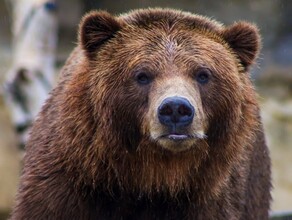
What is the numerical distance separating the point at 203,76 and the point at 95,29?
2.50 feet

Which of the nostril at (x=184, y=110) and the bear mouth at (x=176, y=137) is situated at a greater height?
the nostril at (x=184, y=110)

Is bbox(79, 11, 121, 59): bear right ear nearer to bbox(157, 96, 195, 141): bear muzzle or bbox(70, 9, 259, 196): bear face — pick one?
bbox(70, 9, 259, 196): bear face

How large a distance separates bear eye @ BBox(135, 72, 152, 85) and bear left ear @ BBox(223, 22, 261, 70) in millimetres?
687

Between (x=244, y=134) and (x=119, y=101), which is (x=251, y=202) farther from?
(x=119, y=101)

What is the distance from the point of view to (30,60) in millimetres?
11641

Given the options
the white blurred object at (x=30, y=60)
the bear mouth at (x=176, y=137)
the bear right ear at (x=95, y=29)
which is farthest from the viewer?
the white blurred object at (x=30, y=60)

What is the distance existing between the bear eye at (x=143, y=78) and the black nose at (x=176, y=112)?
0.38 meters

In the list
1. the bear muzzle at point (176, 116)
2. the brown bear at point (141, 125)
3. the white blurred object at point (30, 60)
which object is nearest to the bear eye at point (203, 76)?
the brown bear at point (141, 125)

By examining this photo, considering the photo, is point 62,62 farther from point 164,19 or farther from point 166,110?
point 166,110

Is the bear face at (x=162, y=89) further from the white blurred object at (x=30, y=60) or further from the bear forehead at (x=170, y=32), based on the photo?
the white blurred object at (x=30, y=60)

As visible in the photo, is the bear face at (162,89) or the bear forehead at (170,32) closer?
the bear face at (162,89)

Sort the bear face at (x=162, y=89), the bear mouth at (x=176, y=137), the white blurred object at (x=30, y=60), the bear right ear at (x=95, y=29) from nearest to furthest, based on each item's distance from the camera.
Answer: the bear mouth at (x=176, y=137)
the bear face at (x=162, y=89)
the bear right ear at (x=95, y=29)
the white blurred object at (x=30, y=60)

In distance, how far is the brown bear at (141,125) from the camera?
612cm

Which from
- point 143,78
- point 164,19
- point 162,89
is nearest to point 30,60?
point 164,19
